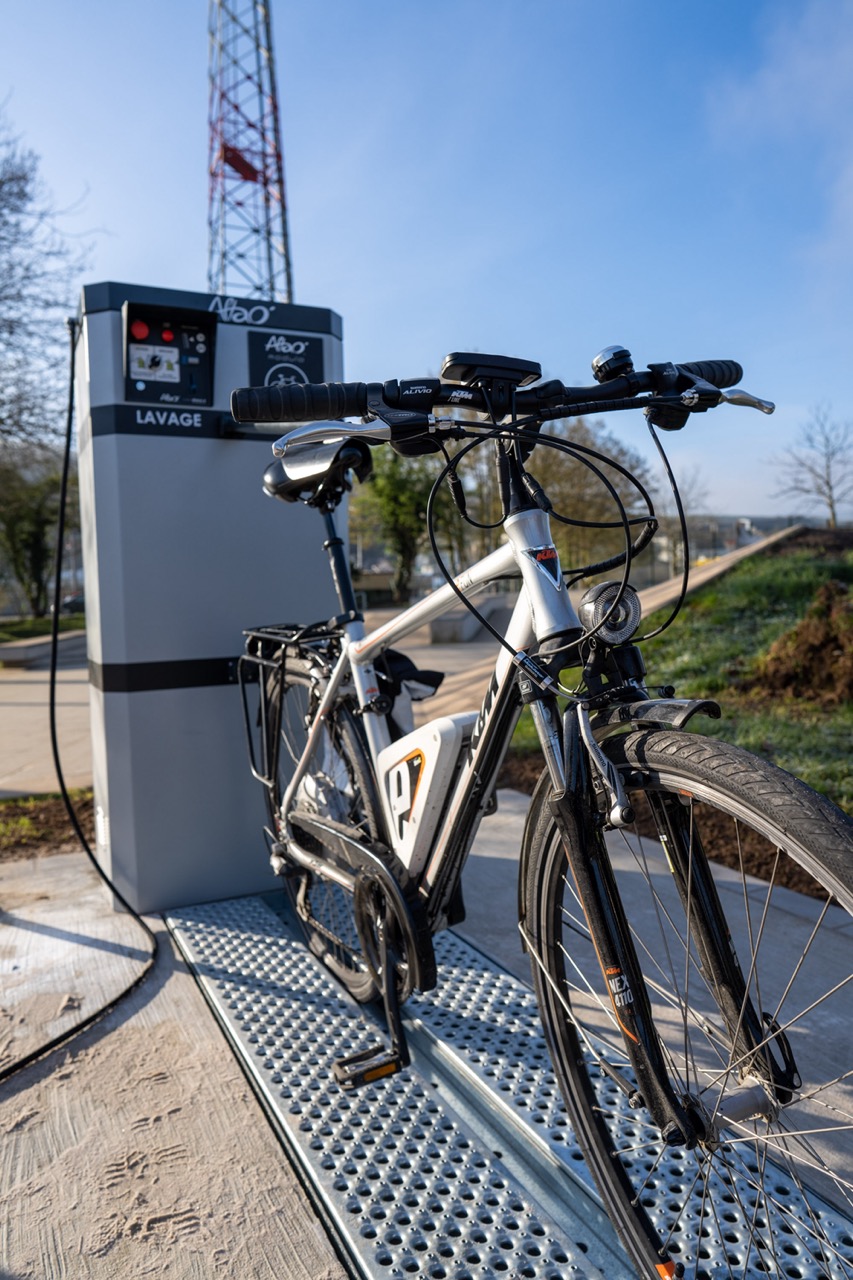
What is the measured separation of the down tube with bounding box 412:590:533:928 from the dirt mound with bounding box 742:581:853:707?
12.8 feet

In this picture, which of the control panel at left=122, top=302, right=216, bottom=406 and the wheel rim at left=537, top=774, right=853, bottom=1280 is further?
the control panel at left=122, top=302, right=216, bottom=406

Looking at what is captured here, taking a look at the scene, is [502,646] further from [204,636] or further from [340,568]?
[204,636]

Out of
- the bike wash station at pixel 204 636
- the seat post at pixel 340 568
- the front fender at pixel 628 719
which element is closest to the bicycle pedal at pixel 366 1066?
the bike wash station at pixel 204 636

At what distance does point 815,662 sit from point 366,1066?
4525 mm

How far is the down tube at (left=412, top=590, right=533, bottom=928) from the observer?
1.67 meters

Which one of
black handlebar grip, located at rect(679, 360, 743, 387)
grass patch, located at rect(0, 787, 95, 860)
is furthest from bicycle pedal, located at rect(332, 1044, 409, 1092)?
grass patch, located at rect(0, 787, 95, 860)

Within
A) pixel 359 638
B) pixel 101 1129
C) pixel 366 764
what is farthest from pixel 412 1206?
pixel 359 638

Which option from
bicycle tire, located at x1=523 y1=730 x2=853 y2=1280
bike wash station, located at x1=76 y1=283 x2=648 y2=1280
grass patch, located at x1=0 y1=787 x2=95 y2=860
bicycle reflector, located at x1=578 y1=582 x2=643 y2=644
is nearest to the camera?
bicycle tire, located at x1=523 y1=730 x2=853 y2=1280

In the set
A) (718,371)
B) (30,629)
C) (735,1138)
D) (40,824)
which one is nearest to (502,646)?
(718,371)

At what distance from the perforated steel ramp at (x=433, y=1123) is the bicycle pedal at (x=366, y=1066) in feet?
0.23

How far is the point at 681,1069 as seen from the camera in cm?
157

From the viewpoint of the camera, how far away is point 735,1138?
1589 millimetres

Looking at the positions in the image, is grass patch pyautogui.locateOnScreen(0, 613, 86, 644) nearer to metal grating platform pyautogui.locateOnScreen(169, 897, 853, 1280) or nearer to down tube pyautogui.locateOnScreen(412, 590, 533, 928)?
metal grating platform pyautogui.locateOnScreen(169, 897, 853, 1280)

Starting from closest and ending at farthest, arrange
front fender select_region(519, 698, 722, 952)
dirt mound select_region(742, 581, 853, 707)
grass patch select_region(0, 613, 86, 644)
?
front fender select_region(519, 698, 722, 952) < dirt mound select_region(742, 581, 853, 707) < grass patch select_region(0, 613, 86, 644)
